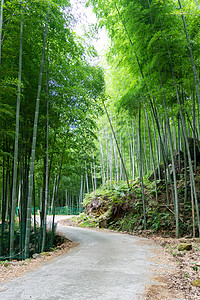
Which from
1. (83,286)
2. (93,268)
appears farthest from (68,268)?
(83,286)

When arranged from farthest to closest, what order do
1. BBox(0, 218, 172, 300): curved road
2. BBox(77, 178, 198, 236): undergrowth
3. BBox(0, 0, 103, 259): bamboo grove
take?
BBox(77, 178, 198, 236): undergrowth → BBox(0, 0, 103, 259): bamboo grove → BBox(0, 218, 172, 300): curved road

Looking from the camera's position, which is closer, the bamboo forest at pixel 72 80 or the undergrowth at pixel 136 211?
the bamboo forest at pixel 72 80

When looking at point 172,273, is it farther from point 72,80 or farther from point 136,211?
point 136,211

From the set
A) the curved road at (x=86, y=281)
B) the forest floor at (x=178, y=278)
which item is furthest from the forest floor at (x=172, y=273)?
the curved road at (x=86, y=281)

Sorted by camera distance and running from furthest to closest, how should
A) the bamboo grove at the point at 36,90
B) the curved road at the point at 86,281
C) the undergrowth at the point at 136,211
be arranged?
1. the undergrowth at the point at 136,211
2. the bamboo grove at the point at 36,90
3. the curved road at the point at 86,281

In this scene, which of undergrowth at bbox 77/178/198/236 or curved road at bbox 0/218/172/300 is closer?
curved road at bbox 0/218/172/300

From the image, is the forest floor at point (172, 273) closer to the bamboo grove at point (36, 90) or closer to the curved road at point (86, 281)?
the curved road at point (86, 281)

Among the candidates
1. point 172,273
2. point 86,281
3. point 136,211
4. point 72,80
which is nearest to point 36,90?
point 72,80

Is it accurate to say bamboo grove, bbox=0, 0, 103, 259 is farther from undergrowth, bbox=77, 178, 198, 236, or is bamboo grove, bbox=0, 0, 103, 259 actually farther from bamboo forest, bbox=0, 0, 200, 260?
undergrowth, bbox=77, 178, 198, 236

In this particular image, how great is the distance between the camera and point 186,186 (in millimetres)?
5898

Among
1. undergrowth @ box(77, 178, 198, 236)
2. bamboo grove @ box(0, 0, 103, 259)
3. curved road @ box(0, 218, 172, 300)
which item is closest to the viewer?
curved road @ box(0, 218, 172, 300)

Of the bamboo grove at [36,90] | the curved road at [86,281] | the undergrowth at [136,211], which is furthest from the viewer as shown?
the undergrowth at [136,211]

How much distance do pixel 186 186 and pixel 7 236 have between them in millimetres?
4654

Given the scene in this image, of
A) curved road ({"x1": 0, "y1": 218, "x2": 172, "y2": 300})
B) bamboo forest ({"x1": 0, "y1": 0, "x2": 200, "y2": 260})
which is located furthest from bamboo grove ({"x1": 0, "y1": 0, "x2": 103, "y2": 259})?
curved road ({"x1": 0, "y1": 218, "x2": 172, "y2": 300})
